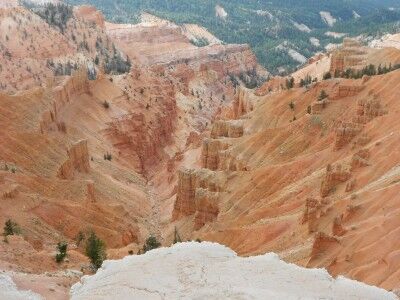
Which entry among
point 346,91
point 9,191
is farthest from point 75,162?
point 346,91

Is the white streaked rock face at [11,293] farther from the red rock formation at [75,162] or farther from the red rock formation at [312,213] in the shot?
the red rock formation at [75,162]

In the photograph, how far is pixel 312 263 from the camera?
3028 centimetres

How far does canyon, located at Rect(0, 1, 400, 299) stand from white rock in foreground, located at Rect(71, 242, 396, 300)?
2.08 meters

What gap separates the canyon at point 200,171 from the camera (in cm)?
3081

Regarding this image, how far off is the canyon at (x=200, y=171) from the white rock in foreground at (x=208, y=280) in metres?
2.08

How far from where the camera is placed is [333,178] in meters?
40.1

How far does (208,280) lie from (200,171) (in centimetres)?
3930

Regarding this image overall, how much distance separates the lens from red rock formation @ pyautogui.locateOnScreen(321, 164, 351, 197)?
39906 millimetres

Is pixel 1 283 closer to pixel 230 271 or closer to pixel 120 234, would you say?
pixel 230 271

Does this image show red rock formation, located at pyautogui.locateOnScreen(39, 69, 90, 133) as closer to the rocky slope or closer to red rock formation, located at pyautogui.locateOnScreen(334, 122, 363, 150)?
the rocky slope

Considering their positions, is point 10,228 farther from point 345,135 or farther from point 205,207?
point 345,135

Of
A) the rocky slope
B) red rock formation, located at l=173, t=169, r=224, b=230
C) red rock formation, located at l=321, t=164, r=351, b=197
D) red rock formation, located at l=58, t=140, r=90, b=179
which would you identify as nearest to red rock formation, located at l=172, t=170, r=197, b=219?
red rock formation, located at l=173, t=169, r=224, b=230

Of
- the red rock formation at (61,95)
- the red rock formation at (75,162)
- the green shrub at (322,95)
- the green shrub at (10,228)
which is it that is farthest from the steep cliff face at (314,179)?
the red rock formation at (61,95)

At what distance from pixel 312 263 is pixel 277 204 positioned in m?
14.1
